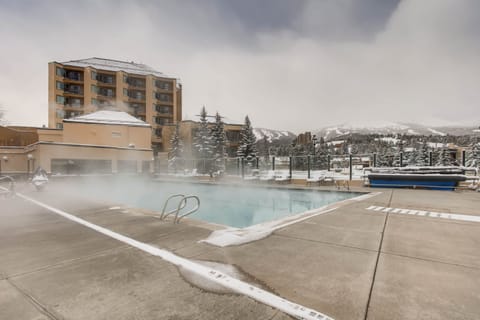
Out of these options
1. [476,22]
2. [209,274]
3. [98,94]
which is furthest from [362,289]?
[98,94]

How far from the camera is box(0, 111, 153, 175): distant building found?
19234mm

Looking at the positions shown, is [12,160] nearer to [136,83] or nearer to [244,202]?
[244,202]

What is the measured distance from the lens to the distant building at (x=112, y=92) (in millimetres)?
37222

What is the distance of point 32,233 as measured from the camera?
Answer: 4.17 meters

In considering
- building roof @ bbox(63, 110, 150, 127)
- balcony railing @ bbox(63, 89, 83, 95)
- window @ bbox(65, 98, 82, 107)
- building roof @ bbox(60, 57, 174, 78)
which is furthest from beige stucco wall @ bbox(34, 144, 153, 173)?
building roof @ bbox(60, 57, 174, 78)

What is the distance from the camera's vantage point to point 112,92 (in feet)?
134

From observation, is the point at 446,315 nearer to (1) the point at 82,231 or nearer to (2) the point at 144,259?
(2) the point at 144,259

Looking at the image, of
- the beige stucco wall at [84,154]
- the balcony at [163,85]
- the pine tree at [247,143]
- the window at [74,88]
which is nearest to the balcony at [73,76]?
the window at [74,88]

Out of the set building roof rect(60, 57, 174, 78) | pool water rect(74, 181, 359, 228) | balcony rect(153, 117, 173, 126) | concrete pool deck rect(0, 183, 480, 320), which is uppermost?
building roof rect(60, 57, 174, 78)

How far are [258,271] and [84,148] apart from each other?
21856mm

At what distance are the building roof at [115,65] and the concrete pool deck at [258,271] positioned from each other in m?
43.5

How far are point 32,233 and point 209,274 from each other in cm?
347

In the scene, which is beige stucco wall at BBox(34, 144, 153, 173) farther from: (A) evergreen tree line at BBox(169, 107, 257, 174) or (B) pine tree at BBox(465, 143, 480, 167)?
(B) pine tree at BBox(465, 143, 480, 167)

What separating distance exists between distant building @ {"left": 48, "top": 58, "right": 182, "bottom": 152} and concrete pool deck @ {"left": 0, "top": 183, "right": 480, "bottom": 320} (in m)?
38.1
